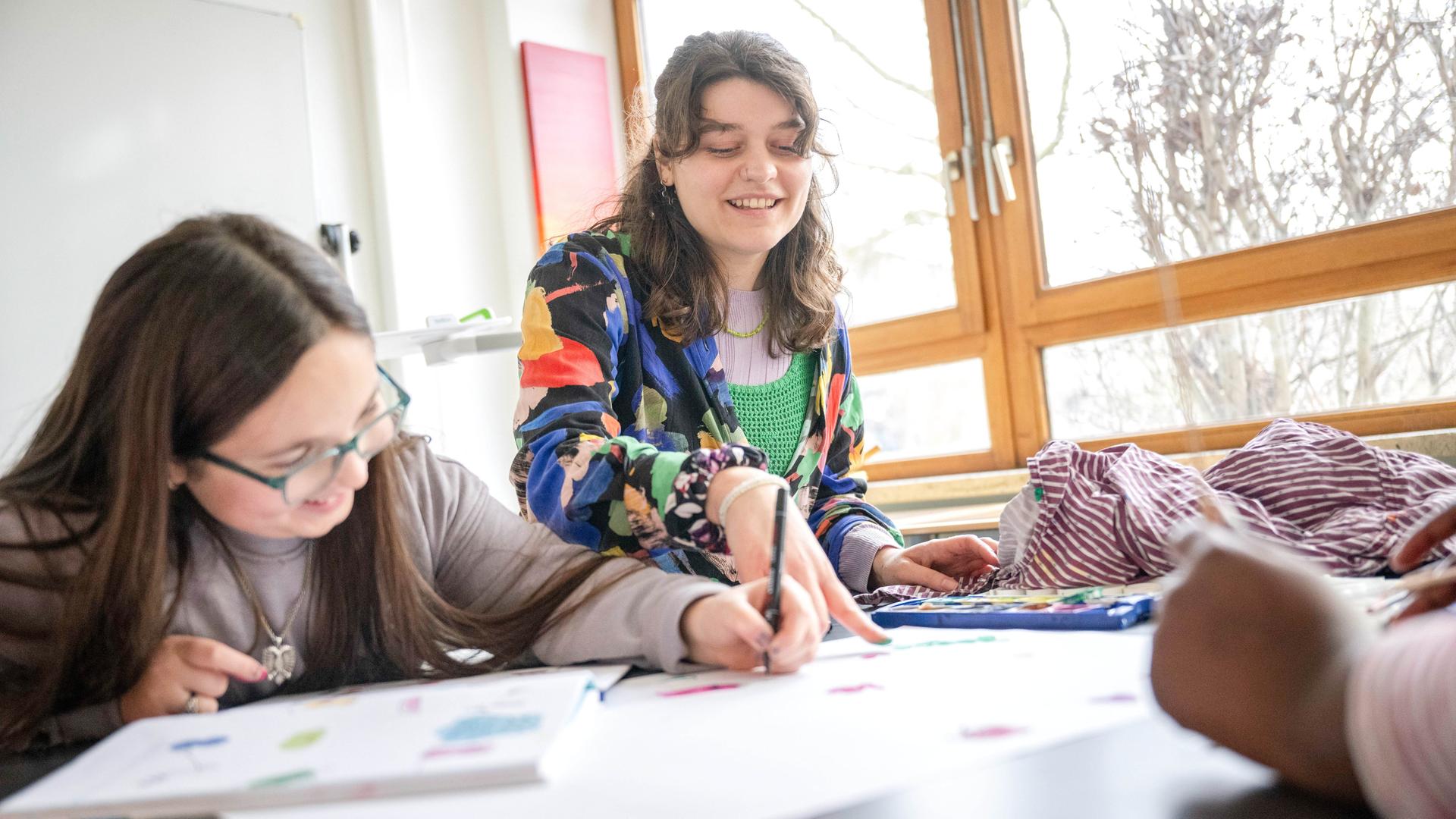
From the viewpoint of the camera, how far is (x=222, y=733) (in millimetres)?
634

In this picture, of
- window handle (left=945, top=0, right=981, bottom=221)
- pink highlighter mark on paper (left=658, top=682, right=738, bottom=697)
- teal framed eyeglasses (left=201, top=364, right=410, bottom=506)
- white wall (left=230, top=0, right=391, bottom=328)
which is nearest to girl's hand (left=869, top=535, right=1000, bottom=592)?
pink highlighter mark on paper (left=658, top=682, right=738, bottom=697)

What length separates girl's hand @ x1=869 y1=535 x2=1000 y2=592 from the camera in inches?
43.9

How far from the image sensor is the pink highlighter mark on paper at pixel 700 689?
707mm

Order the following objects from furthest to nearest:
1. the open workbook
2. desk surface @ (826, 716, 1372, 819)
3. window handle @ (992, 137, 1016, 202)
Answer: window handle @ (992, 137, 1016, 202) < the open workbook < desk surface @ (826, 716, 1372, 819)

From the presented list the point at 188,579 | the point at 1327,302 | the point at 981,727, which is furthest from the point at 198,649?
the point at 1327,302

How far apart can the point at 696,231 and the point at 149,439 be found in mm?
713

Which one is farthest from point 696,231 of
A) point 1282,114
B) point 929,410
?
point 929,410

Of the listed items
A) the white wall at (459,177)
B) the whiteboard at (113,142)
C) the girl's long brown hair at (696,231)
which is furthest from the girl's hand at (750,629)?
the white wall at (459,177)

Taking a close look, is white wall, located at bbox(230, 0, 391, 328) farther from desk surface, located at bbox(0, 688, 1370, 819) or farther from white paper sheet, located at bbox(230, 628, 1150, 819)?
desk surface, located at bbox(0, 688, 1370, 819)

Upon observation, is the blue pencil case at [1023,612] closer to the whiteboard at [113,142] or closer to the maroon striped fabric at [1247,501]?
the maroon striped fabric at [1247,501]

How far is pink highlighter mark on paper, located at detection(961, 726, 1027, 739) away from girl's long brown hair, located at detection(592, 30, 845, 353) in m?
0.77

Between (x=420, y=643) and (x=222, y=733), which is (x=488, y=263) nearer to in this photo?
(x=420, y=643)

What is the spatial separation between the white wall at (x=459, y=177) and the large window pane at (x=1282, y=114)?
162 centimetres

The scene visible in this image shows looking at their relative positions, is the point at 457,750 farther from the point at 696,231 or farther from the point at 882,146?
the point at 882,146
